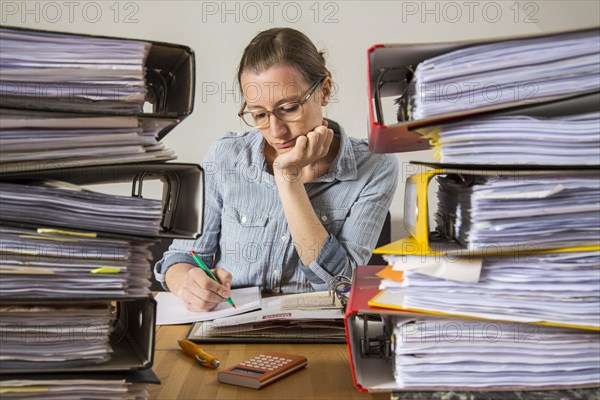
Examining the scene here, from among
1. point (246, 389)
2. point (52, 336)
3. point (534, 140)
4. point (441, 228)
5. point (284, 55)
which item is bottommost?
point (246, 389)

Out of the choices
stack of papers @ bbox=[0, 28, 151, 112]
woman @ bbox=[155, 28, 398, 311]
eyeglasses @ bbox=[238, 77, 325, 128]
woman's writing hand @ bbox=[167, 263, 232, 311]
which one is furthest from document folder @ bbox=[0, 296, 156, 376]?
eyeglasses @ bbox=[238, 77, 325, 128]

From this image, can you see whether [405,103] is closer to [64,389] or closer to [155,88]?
[155,88]

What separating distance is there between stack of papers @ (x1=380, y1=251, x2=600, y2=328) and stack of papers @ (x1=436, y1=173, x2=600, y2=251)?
0.02 m

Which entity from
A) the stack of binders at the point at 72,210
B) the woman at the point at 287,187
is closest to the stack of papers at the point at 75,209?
the stack of binders at the point at 72,210

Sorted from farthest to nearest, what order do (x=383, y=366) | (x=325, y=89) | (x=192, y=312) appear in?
(x=325, y=89) → (x=192, y=312) → (x=383, y=366)

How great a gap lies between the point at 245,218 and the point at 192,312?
2.17 ft

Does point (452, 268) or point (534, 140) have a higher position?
point (534, 140)

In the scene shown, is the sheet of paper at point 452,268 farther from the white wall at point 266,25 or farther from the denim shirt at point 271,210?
the white wall at point 266,25

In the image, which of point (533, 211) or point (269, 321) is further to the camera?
point (269, 321)

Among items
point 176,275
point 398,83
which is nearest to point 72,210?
point 398,83

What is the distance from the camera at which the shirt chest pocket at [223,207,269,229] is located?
1.92m

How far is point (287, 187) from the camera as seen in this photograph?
1760 millimetres

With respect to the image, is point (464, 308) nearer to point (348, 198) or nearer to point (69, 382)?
point (69, 382)

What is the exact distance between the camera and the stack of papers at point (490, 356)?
767 mm
